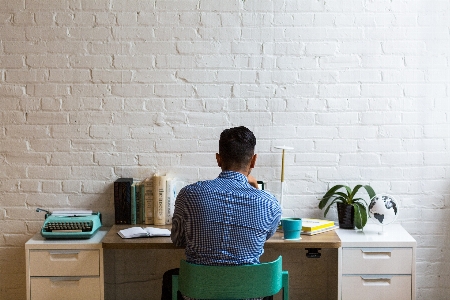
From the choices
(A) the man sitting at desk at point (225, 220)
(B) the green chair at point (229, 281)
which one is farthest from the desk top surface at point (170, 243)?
(B) the green chair at point (229, 281)

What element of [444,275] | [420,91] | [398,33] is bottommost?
[444,275]

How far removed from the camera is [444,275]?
3783 mm

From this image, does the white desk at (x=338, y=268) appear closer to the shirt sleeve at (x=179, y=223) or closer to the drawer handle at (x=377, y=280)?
the drawer handle at (x=377, y=280)

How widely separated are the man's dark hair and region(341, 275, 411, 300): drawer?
1006mm

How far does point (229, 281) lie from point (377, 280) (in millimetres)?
1226

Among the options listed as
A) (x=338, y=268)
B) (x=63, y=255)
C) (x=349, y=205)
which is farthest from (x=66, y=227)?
(x=349, y=205)

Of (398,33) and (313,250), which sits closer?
(313,250)

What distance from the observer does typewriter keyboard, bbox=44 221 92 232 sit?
3324 mm

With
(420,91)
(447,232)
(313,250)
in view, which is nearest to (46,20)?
(313,250)

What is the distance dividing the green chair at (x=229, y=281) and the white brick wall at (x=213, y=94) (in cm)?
131

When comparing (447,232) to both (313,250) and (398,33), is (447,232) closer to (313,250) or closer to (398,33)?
(313,250)

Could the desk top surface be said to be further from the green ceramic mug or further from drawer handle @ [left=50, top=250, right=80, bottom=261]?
drawer handle @ [left=50, top=250, right=80, bottom=261]

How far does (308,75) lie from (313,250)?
1.06 meters

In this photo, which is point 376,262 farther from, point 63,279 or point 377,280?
point 63,279
